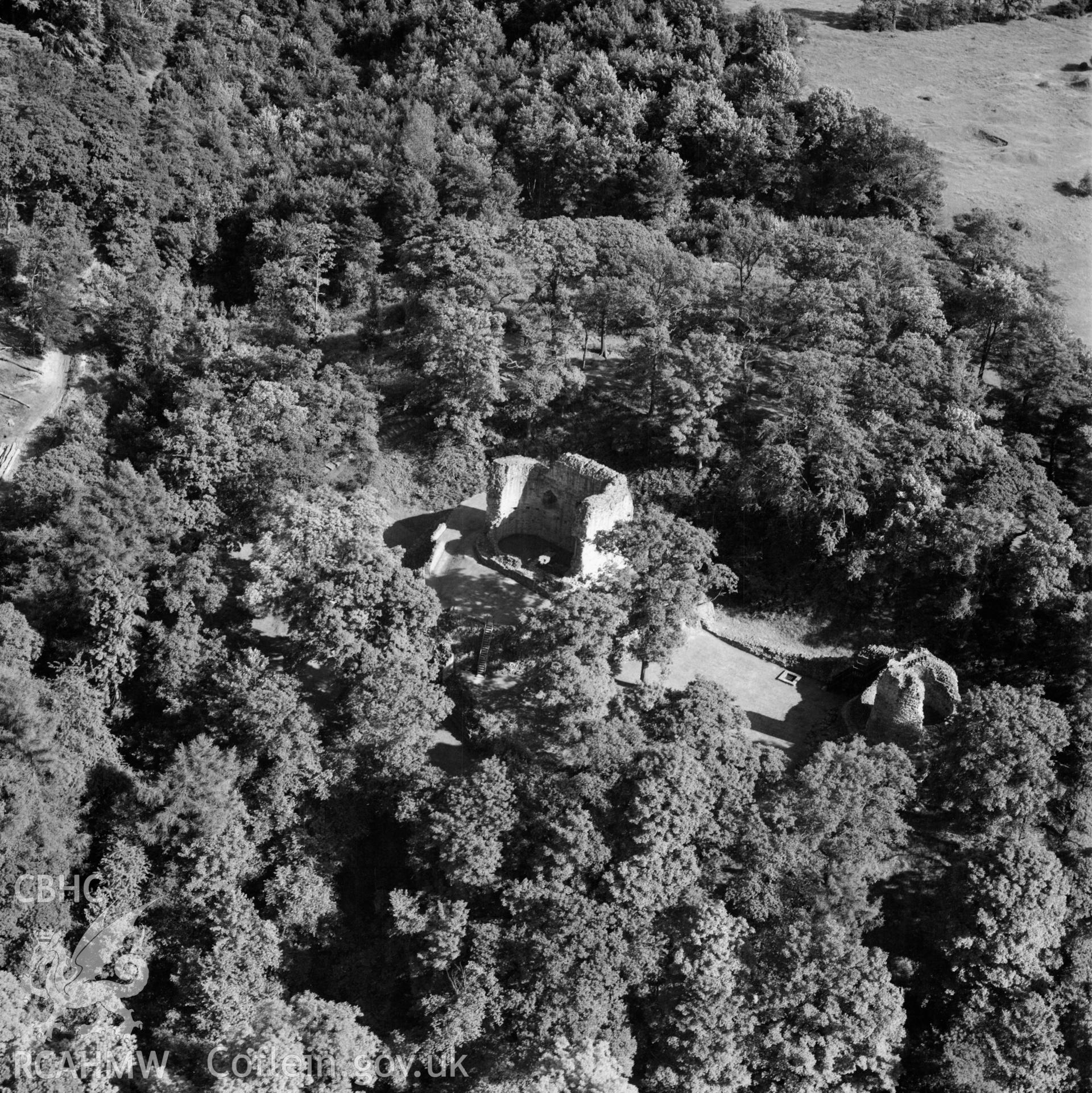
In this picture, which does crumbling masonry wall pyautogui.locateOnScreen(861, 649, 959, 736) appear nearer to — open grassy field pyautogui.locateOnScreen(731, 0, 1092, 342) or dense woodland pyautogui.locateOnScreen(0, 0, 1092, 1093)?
dense woodland pyautogui.locateOnScreen(0, 0, 1092, 1093)

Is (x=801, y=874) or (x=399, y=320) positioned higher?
(x=399, y=320)

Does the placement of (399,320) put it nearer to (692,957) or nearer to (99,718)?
(99,718)

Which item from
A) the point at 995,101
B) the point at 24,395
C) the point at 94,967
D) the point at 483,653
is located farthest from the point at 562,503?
the point at 995,101

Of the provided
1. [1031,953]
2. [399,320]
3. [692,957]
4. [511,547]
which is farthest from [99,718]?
[1031,953]

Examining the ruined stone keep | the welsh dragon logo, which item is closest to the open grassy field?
the ruined stone keep

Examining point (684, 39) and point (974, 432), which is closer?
point (974, 432)

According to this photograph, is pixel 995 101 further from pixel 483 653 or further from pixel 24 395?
pixel 24 395

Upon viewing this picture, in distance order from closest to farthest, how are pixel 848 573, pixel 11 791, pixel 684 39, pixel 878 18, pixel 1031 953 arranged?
pixel 1031 953, pixel 11 791, pixel 848 573, pixel 684 39, pixel 878 18
